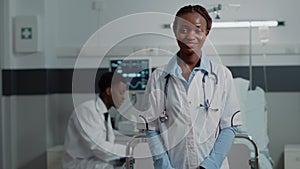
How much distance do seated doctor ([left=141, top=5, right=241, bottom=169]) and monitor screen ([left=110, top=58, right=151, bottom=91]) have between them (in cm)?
176

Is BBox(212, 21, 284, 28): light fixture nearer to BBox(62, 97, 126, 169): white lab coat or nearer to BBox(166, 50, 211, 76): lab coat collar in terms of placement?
BBox(62, 97, 126, 169): white lab coat

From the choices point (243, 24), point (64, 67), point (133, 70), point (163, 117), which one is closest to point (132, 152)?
point (163, 117)

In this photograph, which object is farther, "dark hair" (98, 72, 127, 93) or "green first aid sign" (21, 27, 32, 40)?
"green first aid sign" (21, 27, 32, 40)

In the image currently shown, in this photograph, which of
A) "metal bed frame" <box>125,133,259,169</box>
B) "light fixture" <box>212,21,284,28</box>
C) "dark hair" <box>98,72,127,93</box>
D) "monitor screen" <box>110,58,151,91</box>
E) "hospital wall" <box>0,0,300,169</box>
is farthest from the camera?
"hospital wall" <box>0,0,300,169</box>

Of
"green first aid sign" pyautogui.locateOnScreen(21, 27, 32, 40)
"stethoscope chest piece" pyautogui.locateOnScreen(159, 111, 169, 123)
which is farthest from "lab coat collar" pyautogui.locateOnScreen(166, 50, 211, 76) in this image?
"green first aid sign" pyautogui.locateOnScreen(21, 27, 32, 40)

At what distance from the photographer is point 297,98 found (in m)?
4.22

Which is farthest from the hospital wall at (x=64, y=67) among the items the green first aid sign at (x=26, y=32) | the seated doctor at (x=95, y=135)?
the seated doctor at (x=95, y=135)

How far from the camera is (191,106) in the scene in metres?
1.89

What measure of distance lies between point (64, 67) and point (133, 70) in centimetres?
98

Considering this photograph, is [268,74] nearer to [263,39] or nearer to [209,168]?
[263,39]

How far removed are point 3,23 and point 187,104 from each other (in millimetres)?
2767

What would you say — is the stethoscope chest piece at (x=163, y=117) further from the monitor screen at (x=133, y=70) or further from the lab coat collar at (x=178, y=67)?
the monitor screen at (x=133, y=70)

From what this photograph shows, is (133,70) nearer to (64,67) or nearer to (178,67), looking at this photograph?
(64,67)

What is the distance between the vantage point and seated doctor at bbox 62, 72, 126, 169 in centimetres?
323
